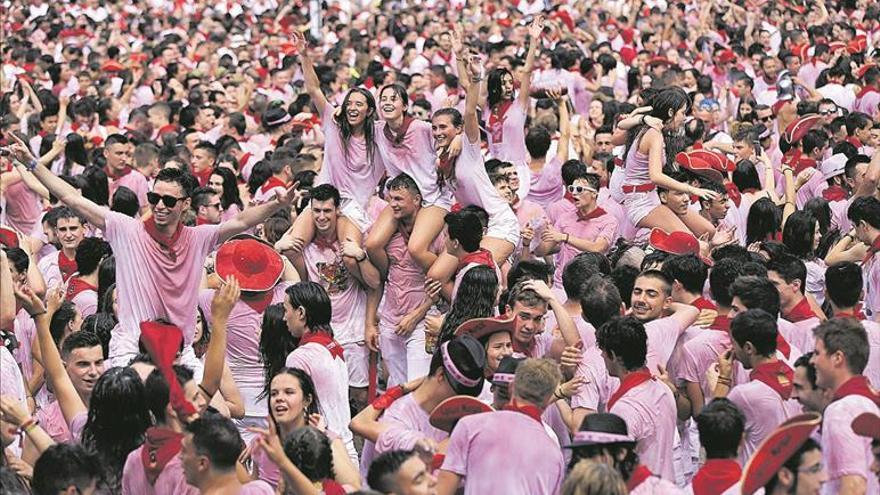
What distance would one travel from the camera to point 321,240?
9688 mm

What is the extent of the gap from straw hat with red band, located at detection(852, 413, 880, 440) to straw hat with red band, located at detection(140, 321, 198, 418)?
8.74 feet

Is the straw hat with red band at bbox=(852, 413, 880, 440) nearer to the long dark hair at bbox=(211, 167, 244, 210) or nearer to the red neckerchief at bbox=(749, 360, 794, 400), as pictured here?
the red neckerchief at bbox=(749, 360, 794, 400)

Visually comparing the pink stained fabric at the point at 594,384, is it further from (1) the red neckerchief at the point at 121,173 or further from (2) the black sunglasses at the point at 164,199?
(1) the red neckerchief at the point at 121,173

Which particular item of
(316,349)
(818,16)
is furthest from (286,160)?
(818,16)

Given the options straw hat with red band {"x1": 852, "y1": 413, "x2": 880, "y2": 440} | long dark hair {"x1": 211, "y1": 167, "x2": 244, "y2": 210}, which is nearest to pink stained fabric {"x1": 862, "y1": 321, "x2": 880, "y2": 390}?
straw hat with red band {"x1": 852, "y1": 413, "x2": 880, "y2": 440}

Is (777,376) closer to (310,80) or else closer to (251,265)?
(251,265)

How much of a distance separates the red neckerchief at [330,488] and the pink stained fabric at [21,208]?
754 centimetres

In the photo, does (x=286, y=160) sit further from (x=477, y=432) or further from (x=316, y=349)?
(x=477, y=432)

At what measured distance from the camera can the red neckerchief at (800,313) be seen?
26.3 feet

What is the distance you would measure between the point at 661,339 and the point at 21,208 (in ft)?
23.2

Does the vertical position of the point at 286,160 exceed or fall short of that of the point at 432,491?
it falls short

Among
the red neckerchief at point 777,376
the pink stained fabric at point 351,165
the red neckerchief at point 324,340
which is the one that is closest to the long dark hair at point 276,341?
the red neckerchief at point 324,340

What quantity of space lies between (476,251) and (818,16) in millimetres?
15140

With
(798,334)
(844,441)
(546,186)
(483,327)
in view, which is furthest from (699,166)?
(844,441)
